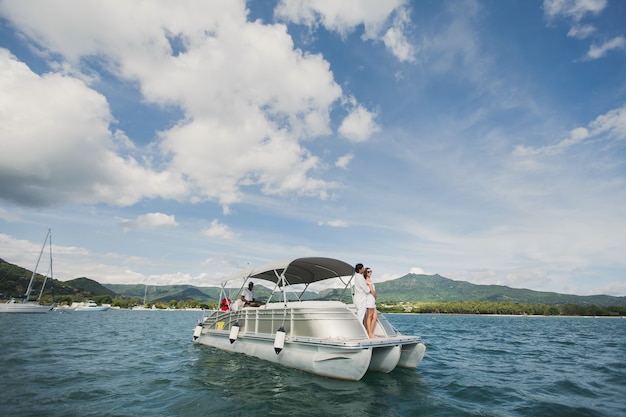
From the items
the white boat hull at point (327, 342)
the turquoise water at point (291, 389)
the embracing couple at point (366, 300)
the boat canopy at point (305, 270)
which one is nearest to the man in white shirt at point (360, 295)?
the embracing couple at point (366, 300)

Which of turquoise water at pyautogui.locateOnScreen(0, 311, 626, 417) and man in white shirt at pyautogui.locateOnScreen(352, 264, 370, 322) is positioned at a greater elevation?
man in white shirt at pyautogui.locateOnScreen(352, 264, 370, 322)

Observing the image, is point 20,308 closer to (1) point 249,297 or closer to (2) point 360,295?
(1) point 249,297

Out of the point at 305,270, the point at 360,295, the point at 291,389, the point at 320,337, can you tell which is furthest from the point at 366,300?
the point at 305,270

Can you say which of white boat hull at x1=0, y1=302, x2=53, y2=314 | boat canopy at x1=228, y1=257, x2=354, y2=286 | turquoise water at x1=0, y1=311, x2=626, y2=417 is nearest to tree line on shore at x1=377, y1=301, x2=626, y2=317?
white boat hull at x1=0, y1=302, x2=53, y2=314

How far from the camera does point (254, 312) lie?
45.0 feet

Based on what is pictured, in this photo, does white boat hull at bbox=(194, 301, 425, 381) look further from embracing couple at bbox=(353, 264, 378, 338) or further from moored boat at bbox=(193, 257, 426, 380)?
embracing couple at bbox=(353, 264, 378, 338)

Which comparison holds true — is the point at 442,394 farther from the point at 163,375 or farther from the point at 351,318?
the point at 163,375

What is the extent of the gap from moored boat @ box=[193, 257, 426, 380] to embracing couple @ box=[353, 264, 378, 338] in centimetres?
35

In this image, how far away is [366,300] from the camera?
10594 mm

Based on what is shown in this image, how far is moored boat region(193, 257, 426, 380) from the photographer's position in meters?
9.34

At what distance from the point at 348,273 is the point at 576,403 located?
8248 millimetres

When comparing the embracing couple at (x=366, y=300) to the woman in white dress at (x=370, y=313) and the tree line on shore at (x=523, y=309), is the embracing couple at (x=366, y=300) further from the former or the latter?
the tree line on shore at (x=523, y=309)

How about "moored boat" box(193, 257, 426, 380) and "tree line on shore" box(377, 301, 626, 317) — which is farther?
"tree line on shore" box(377, 301, 626, 317)

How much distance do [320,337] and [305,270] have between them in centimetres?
513
